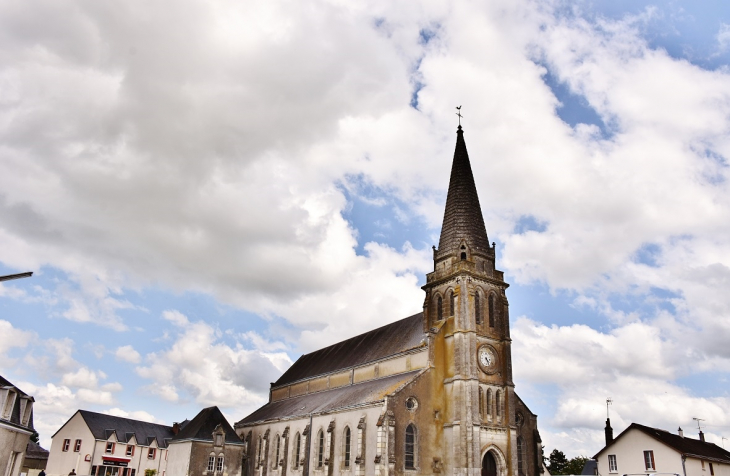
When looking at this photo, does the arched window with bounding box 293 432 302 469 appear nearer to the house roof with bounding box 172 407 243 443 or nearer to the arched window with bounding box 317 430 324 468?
the arched window with bounding box 317 430 324 468

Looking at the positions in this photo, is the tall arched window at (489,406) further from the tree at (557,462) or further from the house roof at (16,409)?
the tree at (557,462)

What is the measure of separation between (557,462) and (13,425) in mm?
70361

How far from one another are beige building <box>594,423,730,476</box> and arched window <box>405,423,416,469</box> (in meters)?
14.7

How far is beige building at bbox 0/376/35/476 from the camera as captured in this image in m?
21.8

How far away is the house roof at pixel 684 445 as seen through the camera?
1428 inches

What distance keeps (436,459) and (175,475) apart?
85.2 ft

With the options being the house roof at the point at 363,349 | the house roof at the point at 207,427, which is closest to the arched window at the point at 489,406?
the house roof at the point at 363,349

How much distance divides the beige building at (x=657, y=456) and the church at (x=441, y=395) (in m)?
5.13

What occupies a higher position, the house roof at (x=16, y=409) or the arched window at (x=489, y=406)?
the arched window at (x=489, y=406)

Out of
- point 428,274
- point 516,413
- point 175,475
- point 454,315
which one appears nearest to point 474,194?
point 428,274

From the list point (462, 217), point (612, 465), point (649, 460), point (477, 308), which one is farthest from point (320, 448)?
point (649, 460)

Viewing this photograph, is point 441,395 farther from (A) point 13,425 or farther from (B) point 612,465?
(A) point 13,425

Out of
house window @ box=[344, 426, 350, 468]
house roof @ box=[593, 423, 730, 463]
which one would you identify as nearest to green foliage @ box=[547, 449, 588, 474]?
house roof @ box=[593, 423, 730, 463]

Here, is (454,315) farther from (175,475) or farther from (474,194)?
(175,475)
